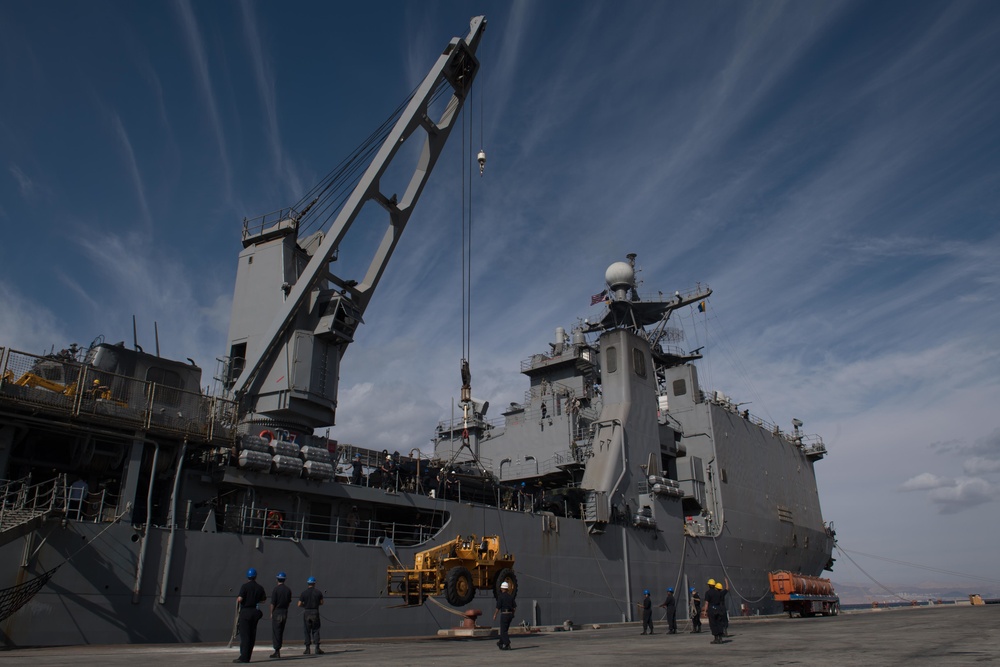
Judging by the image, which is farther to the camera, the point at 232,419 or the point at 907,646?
the point at 232,419

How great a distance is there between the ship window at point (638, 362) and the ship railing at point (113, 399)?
16068 mm

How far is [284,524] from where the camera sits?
17.1 m

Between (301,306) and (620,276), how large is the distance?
19234mm

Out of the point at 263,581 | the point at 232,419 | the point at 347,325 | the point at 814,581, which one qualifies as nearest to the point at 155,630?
the point at 263,581

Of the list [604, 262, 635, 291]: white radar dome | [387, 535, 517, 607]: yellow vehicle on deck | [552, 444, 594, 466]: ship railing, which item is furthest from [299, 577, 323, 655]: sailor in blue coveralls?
[604, 262, 635, 291]: white radar dome

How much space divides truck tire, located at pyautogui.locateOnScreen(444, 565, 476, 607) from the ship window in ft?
48.8

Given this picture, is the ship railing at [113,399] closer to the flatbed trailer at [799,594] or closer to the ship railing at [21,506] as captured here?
the ship railing at [21,506]

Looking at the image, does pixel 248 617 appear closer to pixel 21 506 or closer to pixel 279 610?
pixel 279 610

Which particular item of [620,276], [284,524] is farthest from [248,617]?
[620,276]

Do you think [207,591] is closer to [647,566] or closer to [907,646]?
[907,646]

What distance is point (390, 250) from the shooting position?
2216cm

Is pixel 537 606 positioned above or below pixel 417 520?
below

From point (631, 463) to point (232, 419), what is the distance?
15.0 m

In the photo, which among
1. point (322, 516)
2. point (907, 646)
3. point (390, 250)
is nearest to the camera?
point (907, 646)
